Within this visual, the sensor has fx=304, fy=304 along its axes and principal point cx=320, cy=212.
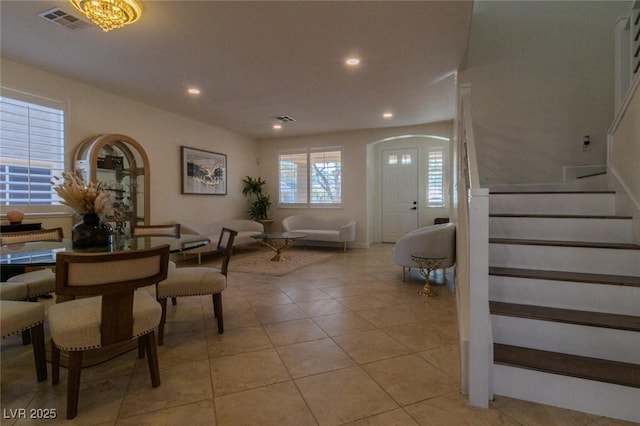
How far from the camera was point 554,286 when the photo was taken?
6.42 feet

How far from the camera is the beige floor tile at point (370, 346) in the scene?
2162mm

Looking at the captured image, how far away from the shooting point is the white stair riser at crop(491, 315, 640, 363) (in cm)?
165

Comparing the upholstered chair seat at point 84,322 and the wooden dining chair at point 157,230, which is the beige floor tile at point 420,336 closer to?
the upholstered chair seat at point 84,322

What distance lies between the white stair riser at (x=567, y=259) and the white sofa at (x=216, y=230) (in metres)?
3.97

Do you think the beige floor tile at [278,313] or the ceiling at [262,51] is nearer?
the ceiling at [262,51]

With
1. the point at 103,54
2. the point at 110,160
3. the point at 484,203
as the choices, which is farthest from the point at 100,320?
the point at 110,160

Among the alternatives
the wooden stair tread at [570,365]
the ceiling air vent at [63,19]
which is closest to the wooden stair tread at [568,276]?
the wooden stair tread at [570,365]

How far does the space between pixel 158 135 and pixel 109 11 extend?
332 centimetres

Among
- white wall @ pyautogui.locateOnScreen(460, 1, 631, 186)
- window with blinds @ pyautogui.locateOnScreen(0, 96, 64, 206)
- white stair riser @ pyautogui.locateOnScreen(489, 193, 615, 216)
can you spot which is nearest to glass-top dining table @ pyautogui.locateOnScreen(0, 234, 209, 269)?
window with blinds @ pyautogui.locateOnScreen(0, 96, 64, 206)

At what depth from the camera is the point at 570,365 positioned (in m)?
1.62

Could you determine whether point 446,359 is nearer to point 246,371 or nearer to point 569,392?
point 569,392

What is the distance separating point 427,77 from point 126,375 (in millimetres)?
4351

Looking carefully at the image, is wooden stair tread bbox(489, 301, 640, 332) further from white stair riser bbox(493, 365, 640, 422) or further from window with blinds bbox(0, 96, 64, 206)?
window with blinds bbox(0, 96, 64, 206)

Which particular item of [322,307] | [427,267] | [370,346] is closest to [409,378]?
[370,346]
